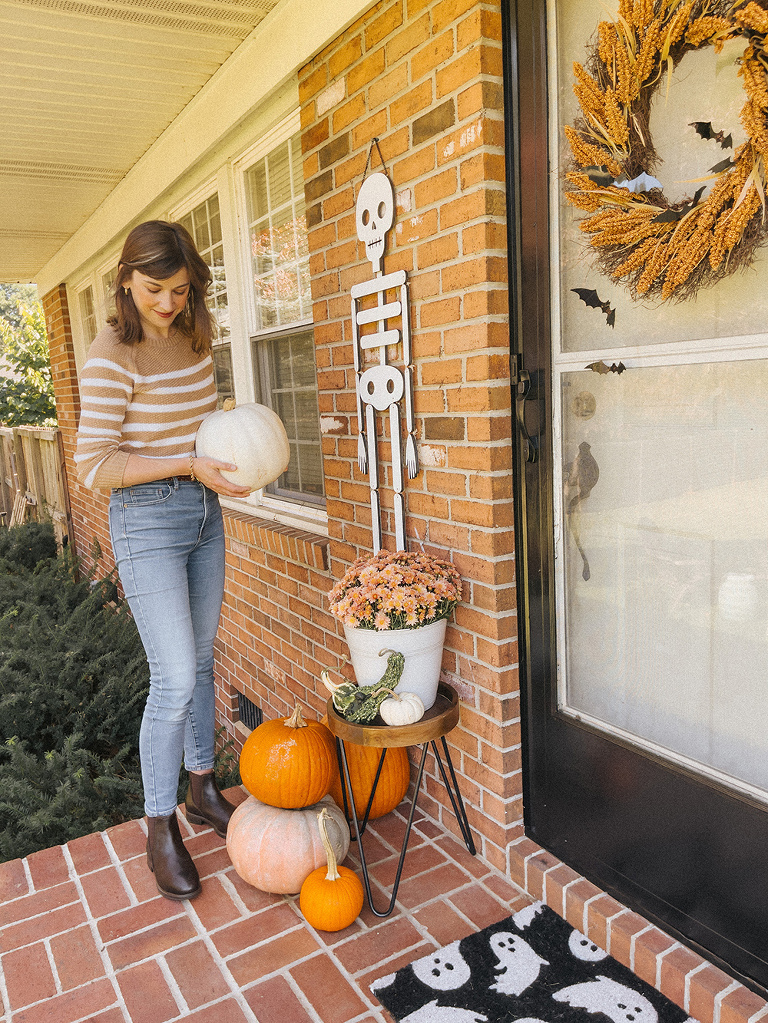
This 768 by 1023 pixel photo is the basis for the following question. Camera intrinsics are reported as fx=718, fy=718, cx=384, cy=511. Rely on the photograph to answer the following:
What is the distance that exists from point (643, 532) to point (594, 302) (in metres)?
0.59

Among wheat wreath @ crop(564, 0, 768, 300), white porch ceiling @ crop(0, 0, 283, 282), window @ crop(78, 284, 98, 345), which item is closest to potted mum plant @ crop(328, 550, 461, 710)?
wheat wreath @ crop(564, 0, 768, 300)

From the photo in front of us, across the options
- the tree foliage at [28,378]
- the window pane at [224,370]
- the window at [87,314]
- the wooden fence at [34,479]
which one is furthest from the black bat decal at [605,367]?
the tree foliage at [28,378]

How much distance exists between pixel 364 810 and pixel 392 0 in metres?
2.58

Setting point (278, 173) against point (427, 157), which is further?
point (278, 173)

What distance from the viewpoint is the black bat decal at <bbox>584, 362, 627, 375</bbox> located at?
178cm

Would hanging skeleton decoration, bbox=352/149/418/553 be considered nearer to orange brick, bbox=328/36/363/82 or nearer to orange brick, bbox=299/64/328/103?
orange brick, bbox=328/36/363/82

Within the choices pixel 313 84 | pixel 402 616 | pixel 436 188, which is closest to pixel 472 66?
pixel 436 188

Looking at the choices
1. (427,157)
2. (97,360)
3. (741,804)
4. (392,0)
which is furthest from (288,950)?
(392,0)

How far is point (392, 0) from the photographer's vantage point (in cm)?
217

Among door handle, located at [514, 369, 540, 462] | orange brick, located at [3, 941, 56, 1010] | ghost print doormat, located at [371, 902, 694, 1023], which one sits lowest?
orange brick, located at [3, 941, 56, 1010]

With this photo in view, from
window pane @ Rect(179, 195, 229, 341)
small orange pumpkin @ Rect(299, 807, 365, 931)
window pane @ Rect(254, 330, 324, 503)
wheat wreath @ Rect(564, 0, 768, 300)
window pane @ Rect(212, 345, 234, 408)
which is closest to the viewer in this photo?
wheat wreath @ Rect(564, 0, 768, 300)

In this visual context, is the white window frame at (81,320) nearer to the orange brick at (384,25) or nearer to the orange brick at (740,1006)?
the orange brick at (384,25)

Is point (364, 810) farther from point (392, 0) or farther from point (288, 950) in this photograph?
point (392, 0)

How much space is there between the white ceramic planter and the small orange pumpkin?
46 cm
